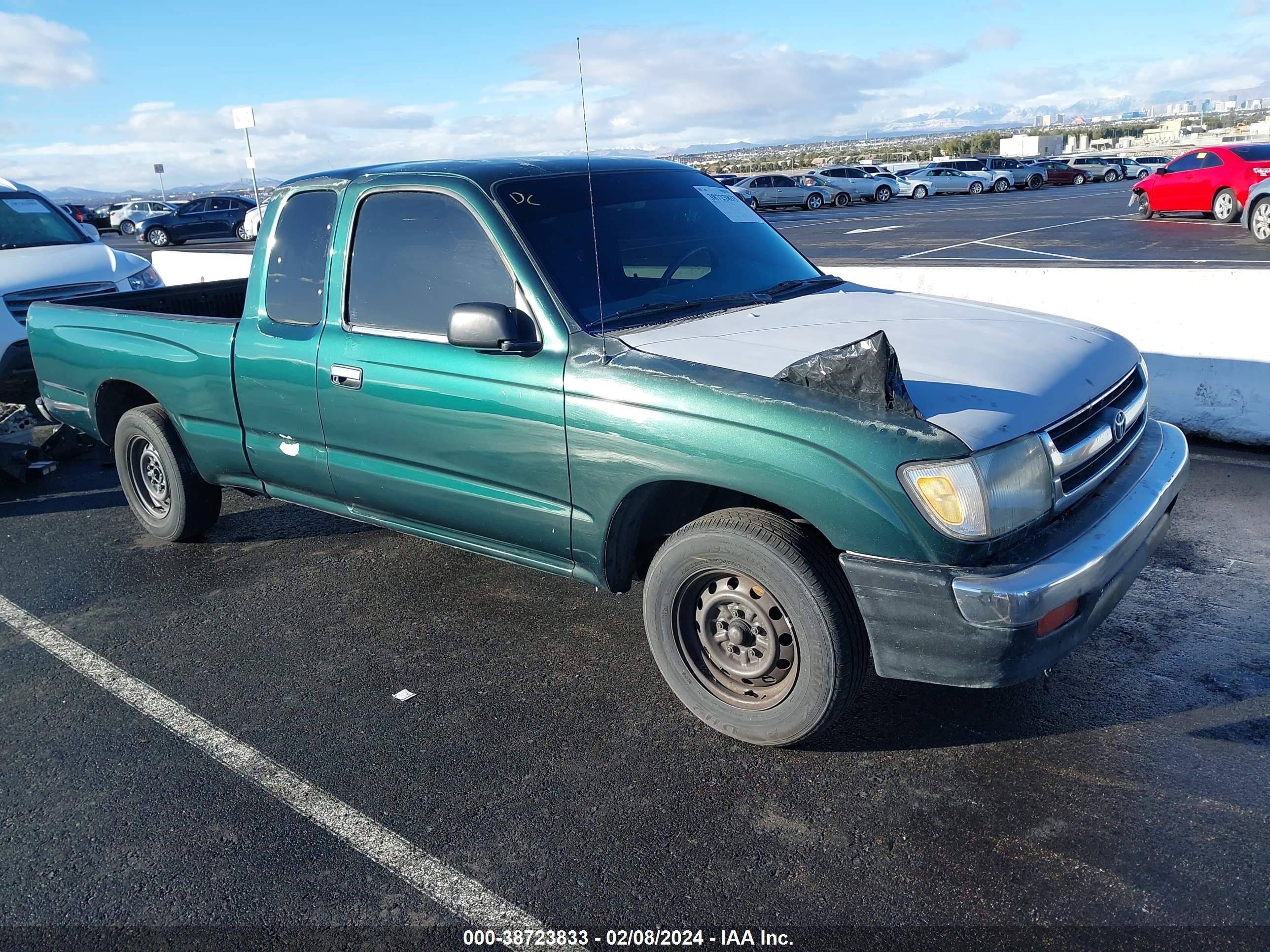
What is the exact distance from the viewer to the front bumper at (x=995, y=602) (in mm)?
2814

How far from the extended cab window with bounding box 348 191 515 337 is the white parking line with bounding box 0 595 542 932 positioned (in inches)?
66.7

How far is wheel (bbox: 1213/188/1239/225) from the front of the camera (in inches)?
797

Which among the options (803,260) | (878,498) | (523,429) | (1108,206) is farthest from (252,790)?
(1108,206)

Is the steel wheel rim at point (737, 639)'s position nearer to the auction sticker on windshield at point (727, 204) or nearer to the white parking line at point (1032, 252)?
the auction sticker on windshield at point (727, 204)

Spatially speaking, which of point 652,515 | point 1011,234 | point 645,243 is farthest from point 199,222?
point 652,515

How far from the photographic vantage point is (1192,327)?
671cm

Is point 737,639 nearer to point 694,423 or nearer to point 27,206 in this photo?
point 694,423

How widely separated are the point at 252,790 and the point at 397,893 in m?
0.80

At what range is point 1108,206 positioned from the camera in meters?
29.2

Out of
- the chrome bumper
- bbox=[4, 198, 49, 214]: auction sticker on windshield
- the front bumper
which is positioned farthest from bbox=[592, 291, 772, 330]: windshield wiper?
bbox=[4, 198, 49, 214]: auction sticker on windshield

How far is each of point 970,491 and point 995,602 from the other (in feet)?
1.03

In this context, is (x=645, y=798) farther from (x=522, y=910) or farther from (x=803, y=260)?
(x=803, y=260)

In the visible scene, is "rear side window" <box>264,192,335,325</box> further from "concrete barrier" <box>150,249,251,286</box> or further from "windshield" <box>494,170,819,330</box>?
"concrete barrier" <box>150,249,251,286</box>

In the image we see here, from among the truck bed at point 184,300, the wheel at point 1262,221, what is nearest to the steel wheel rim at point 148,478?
the truck bed at point 184,300
